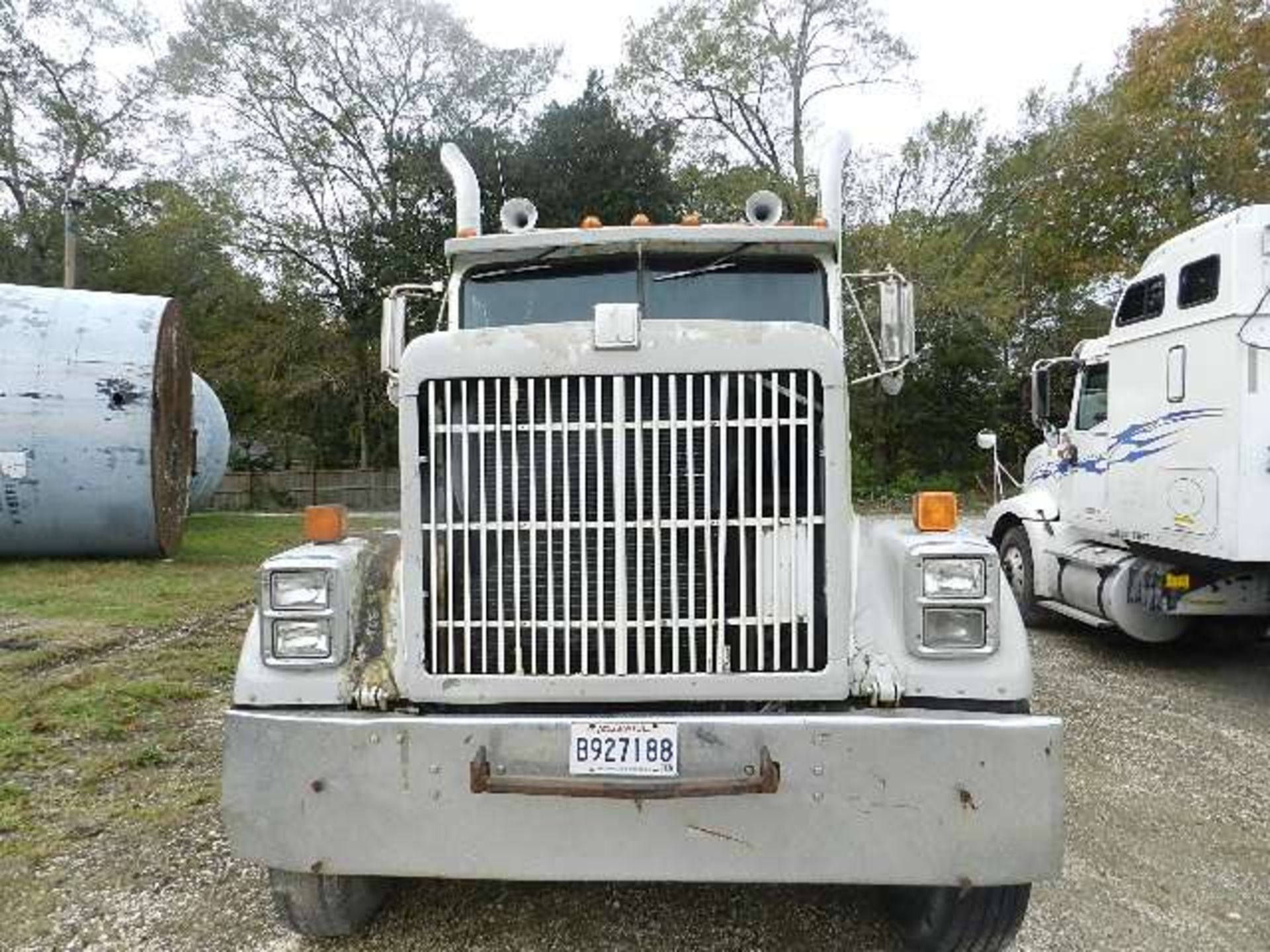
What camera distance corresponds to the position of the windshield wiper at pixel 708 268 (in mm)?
4043

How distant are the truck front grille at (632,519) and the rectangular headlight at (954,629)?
0.34 metres

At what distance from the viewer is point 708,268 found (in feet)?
13.3

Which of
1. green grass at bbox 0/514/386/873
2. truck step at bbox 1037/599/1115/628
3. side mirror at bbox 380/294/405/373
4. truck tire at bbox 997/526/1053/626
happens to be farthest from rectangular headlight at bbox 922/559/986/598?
truck tire at bbox 997/526/1053/626

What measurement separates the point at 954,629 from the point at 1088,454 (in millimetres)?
5610

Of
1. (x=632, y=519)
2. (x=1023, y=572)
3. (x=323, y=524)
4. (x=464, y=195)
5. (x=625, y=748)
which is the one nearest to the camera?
(x=625, y=748)

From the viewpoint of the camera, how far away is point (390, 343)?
13.9ft

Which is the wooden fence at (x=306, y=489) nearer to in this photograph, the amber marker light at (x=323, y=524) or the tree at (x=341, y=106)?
the tree at (x=341, y=106)

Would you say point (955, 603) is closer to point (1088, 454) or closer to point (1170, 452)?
point (1170, 452)

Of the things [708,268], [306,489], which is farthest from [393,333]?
[306,489]

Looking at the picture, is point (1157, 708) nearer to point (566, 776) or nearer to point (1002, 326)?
point (566, 776)

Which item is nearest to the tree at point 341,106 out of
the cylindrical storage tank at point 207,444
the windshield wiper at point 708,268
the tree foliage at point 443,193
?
the tree foliage at point 443,193

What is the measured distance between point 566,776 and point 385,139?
30.8m

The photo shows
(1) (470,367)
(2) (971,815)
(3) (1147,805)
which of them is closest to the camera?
(2) (971,815)

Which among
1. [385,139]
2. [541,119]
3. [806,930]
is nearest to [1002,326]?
[541,119]
